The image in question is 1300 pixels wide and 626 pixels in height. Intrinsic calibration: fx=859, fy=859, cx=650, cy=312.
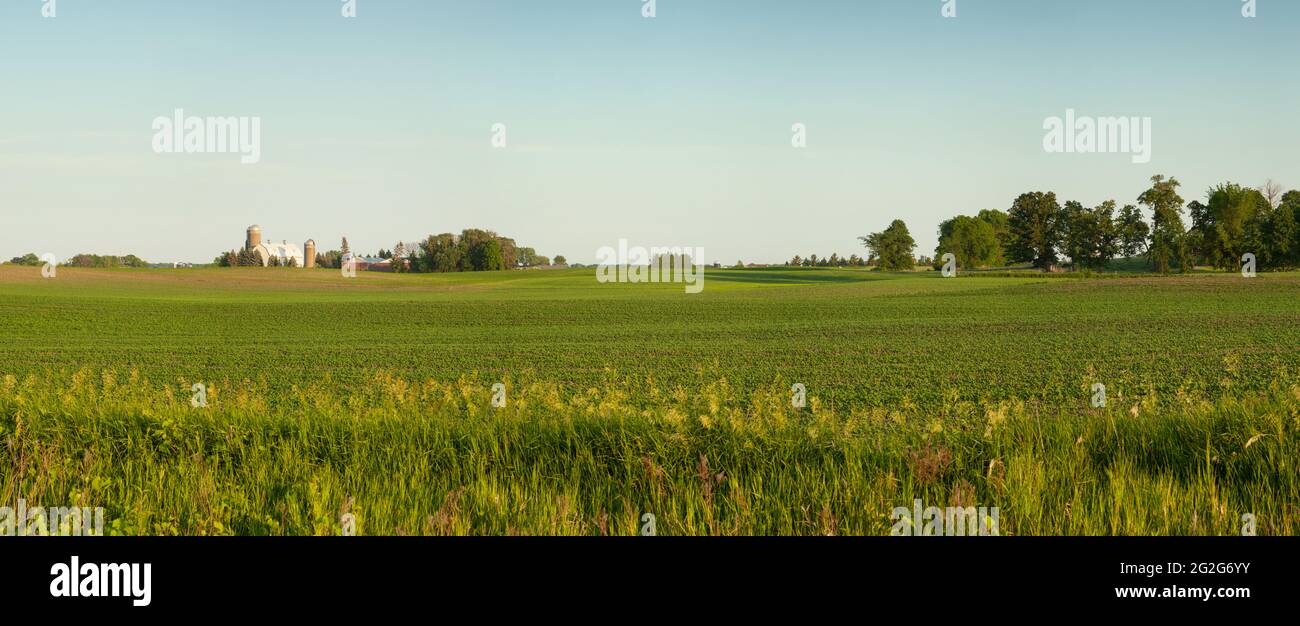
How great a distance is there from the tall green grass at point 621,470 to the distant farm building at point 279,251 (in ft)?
379

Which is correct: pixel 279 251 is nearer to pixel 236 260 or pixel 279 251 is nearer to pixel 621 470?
pixel 236 260

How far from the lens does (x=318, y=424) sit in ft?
26.6

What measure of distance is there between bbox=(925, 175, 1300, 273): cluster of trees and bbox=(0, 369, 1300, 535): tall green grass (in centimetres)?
9424

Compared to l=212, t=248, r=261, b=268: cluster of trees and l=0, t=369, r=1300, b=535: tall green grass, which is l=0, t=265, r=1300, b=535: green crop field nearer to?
l=0, t=369, r=1300, b=535: tall green grass

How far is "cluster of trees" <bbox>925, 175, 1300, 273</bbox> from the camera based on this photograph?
86688 mm

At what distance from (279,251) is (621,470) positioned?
514 ft

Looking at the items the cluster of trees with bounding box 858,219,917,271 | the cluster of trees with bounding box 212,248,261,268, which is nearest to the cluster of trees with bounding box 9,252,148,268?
the cluster of trees with bounding box 212,248,261,268

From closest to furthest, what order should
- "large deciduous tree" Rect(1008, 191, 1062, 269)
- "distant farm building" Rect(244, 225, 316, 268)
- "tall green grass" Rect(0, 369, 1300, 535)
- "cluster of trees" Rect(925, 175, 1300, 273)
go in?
"tall green grass" Rect(0, 369, 1300, 535)
"cluster of trees" Rect(925, 175, 1300, 273)
"large deciduous tree" Rect(1008, 191, 1062, 269)
"distant farm building" Rect(244, 225, 316, 268)

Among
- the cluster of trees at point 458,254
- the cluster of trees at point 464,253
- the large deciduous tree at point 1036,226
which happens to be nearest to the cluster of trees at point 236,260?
the cluster of trees at point 458,254

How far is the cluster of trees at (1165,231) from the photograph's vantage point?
86688 millimetres

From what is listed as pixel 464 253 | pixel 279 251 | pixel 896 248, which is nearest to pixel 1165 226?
pixel 896 248

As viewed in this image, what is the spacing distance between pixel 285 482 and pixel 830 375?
15.5 meters

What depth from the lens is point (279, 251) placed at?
5891 inches

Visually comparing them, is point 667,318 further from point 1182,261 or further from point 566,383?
point 1182,261
